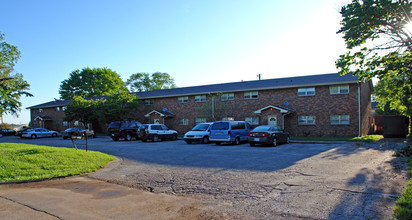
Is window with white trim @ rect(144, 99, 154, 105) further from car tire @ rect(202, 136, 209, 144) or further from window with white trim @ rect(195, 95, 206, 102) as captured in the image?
car tire @ rect(202, 136, 209, 144)

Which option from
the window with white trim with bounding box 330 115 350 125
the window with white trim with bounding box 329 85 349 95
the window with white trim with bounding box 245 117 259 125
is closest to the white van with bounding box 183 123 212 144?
the window with white trim with bounding box 245 117 259 125

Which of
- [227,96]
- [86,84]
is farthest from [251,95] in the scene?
[86,84]

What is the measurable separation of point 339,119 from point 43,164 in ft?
77.1

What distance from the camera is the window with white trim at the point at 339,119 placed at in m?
24.3

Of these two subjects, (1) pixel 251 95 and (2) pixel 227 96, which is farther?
(2) pixel 227 96

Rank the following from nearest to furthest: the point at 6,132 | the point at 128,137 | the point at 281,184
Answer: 1. the point at 281,184
2. the point at 128,137
3. the point at 6,132

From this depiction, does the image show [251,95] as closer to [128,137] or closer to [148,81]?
[128,137]

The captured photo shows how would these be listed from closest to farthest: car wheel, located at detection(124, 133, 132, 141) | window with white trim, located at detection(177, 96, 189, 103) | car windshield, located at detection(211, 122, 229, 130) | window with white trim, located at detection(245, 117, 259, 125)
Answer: car windshield, located at detection(211, 122, 229, 130)
car wheel, located at detection(124, 133, 132, 141)
window with white trim, located at detection(245, 117, 259, 125)
window with white trim, located at detection(177, 96, 189, 103)

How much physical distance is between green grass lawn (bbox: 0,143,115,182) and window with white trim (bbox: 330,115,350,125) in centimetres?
2067

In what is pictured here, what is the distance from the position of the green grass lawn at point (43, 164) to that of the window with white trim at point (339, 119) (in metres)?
20.7

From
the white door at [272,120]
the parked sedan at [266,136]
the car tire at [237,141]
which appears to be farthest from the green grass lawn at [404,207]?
the white door at [272,120]

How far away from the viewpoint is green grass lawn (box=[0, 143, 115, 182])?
7.84 m

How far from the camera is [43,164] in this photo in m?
8.95

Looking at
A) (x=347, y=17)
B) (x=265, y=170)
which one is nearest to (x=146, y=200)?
(x=265, y=170)
